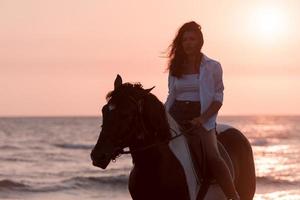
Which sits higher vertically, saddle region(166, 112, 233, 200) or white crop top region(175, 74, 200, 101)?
white crop top region(175, 74, 200, 101)

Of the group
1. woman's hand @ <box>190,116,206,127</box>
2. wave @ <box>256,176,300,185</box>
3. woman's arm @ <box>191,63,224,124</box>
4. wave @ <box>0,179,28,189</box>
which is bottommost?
wave @ <box>256,176,300,185</box>

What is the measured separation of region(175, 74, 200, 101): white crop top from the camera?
7.59 metres

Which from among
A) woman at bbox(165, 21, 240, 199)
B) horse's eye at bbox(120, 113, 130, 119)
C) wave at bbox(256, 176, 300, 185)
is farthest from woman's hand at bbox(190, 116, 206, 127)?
wave at bbox(256, 176, 300, 185)

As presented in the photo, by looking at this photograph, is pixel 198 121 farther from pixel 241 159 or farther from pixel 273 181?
pixel 273 181

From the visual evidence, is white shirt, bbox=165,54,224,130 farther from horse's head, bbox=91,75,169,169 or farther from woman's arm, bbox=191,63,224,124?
horse's head, bbox=91,75,169,169

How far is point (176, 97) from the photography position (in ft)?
25.4

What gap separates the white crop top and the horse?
512mm

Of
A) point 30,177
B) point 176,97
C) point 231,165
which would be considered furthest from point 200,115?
point 30,177

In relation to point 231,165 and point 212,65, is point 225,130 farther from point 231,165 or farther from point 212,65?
point 212,65

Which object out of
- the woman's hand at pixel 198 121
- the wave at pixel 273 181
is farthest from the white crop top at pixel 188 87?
the wave at pixel 273 181

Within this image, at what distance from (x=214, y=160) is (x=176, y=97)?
796 millimetres

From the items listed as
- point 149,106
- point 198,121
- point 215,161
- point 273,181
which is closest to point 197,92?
point 198,121

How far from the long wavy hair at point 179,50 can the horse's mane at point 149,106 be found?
0.74 meters

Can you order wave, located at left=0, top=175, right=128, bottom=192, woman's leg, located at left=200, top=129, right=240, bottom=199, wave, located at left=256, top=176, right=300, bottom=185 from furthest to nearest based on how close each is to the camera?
wave, located at left=256, top=176, right=300, bottom=185 → wave, located at left=0, top=175, right=128, bottom=192 → woman's leg, located at left=200, top=129, right=240, bottom=199
